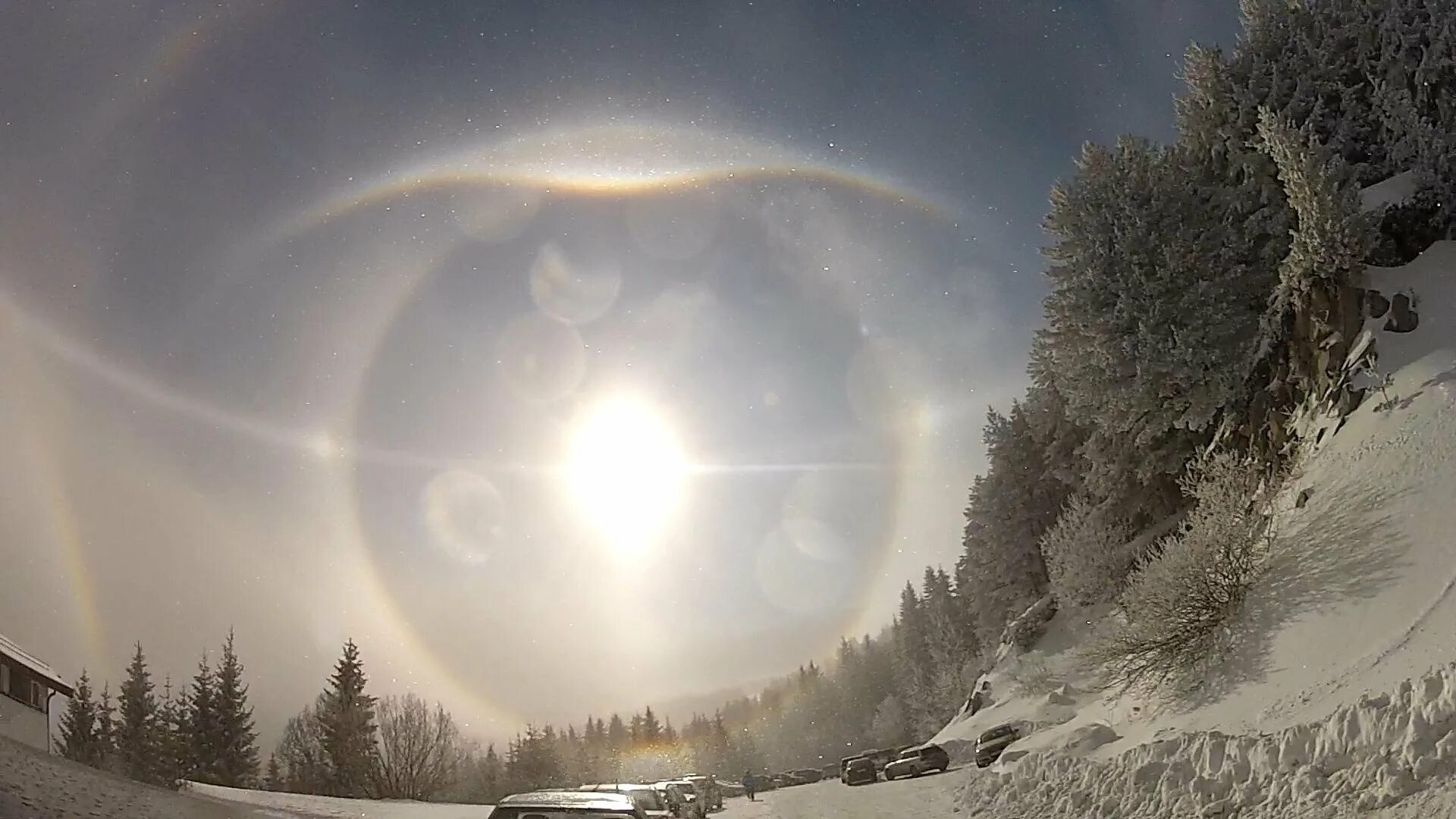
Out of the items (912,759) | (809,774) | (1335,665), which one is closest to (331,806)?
(809,774)

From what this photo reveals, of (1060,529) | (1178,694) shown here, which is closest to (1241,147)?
(1060,529)

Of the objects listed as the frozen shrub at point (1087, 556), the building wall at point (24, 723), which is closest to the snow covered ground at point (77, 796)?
the building wall at point (24, 723)

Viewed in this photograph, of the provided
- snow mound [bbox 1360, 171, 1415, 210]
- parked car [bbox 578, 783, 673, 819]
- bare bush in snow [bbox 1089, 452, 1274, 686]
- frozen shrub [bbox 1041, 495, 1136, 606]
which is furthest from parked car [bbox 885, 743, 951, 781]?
snow mound [bbox 1360, 171, 1415, 210]

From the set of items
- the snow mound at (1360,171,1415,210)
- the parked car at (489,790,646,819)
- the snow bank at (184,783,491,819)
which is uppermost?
the snow mound at (1360,171,1415,210)

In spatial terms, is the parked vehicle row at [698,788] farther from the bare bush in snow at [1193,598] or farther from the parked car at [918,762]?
the bare bush in snow at [1193,598]

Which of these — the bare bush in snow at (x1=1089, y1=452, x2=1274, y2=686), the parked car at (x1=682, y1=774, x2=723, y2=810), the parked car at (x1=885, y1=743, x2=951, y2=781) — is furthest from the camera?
the parked car at (x1=885, y1=743, x2=951, y2=781)

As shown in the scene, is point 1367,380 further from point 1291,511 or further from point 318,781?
point 318,781

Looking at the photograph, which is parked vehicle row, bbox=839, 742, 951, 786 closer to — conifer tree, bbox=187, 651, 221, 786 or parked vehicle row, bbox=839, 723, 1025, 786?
parked vehicle row, bbox=839, 723, 1025, 786

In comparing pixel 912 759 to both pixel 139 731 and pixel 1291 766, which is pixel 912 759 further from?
pixel 139 731
